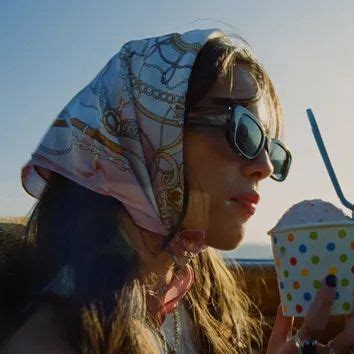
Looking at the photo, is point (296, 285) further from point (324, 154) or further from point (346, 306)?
point (324, 154)

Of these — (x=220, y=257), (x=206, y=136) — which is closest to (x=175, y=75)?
(x=206, y=136)

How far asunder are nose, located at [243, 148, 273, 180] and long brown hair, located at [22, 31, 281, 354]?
183 millimetres

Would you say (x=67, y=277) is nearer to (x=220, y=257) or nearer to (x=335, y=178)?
(x=335, y=178)

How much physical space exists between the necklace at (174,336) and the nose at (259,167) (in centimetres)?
56

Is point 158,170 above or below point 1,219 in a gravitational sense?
above

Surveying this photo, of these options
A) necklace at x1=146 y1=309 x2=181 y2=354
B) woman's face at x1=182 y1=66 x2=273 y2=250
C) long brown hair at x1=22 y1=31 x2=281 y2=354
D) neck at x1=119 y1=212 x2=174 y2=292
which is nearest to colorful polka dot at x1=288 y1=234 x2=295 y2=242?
woman's face at x1=182 y1=66 x2=273 y2=250

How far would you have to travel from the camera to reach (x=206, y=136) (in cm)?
202

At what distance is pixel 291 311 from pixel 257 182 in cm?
40

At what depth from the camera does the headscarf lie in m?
1.98

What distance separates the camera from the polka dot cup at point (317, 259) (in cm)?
173

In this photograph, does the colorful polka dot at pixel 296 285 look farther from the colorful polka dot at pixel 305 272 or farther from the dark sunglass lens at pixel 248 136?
the dark sunglass lens at pixel 248 136

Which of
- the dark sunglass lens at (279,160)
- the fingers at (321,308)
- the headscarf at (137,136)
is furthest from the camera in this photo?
the dark sunglass lens at (279,160)

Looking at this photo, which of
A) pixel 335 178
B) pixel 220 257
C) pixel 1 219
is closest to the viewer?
pixel 335 178

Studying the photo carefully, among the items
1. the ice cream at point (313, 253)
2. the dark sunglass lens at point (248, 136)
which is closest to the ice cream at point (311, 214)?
the ice cream at point (313, 253)
